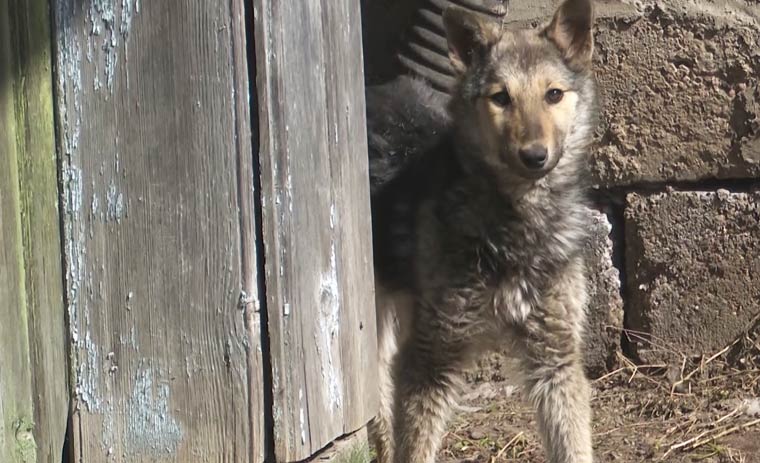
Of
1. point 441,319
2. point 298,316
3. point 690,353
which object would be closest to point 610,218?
point 690,353

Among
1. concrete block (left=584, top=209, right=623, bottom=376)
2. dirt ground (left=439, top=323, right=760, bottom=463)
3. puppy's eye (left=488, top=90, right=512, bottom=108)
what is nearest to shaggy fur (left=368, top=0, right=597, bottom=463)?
puppy's eye (left=488, top=90, right=512, bottom=108)

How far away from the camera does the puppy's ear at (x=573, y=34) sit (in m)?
4.36

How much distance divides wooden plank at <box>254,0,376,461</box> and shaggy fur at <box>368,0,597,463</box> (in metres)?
1.24

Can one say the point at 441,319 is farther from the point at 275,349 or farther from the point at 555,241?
the point at 275,349

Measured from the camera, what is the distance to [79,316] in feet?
8.87

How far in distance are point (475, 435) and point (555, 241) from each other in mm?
1299

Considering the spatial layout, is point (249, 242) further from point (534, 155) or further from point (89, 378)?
point (534, 155)

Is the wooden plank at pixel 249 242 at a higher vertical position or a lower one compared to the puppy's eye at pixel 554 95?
lower

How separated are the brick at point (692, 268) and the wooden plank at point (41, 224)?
3.30 m

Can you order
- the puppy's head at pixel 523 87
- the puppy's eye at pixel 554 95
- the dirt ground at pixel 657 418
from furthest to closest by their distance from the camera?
the dirt ground at pixel 657 418 → the puppy's eye at pixel 554 95 → the puppy's head at pixel 523 87

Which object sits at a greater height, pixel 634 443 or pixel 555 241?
pixel 555 241

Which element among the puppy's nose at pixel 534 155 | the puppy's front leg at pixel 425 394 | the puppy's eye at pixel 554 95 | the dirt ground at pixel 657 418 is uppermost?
the puppy's eye at pixel 554 95

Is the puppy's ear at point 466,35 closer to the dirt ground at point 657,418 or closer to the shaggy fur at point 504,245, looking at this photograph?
the shaggy fur at point 504,245

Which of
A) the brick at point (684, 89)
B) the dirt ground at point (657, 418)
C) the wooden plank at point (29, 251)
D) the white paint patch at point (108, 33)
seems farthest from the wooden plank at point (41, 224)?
the brick at point (684, 89)
